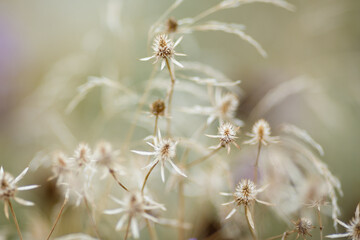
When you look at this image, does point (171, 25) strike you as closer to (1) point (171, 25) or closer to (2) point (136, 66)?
(1) point (171, 25)

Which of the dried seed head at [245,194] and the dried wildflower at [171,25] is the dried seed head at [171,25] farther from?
the dried seed head at [245,194]

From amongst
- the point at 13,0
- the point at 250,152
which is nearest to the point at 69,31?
the point at 13,0

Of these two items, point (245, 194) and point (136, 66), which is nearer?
point (245, 194)

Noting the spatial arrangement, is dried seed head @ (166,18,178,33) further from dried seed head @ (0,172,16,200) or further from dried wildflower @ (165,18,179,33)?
dried seed head @ (0,172,16,200)

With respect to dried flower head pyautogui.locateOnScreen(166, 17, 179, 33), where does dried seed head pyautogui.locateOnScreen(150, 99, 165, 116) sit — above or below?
below

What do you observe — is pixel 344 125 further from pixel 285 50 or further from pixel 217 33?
pixel 217 33

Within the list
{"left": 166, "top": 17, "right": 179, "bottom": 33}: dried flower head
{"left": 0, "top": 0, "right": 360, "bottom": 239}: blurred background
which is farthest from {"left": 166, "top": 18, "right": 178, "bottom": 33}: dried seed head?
{"left": 0, "top": 0, "right": 360, "bottom": 239}: blurred background

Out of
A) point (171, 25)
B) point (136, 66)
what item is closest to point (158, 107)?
point (171, 25)

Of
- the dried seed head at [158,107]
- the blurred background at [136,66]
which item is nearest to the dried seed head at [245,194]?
the dried seed head at [158,107]
